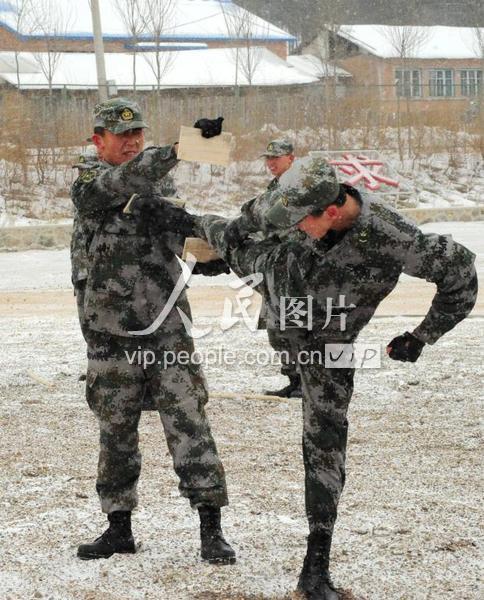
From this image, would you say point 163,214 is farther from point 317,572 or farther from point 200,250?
point 317,572

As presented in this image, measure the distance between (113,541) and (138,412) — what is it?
0.63 metres

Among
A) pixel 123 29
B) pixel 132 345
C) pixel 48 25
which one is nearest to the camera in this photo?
pixel 132 345

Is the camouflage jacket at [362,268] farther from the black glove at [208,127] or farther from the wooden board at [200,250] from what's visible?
the black glove at [208,127]

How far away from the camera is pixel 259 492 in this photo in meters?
5.91

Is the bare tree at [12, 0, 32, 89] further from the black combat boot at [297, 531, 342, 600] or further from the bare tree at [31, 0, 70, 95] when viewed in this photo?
the black combat boot at [297, 531, 342, 600]

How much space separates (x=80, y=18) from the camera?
44.5m

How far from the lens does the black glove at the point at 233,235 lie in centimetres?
436

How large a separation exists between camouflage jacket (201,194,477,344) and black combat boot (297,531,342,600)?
0.87m

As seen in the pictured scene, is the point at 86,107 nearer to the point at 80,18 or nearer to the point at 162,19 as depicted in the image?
the point at 162,19

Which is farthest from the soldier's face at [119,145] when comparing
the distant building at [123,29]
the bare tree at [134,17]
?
the distant building at [123,29]

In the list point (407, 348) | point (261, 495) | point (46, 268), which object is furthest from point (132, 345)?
point (46, 268)

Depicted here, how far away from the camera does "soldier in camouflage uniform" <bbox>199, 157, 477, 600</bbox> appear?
4.03 m

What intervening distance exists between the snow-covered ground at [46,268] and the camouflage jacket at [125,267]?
10.7 meters

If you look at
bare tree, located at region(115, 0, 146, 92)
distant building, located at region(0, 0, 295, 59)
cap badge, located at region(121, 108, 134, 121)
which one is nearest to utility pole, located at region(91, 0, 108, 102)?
bare tree, located at region(115, 0, 146, 92)
